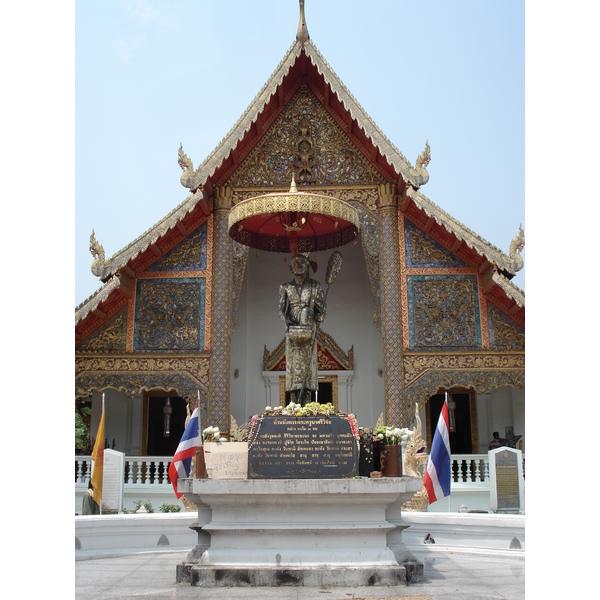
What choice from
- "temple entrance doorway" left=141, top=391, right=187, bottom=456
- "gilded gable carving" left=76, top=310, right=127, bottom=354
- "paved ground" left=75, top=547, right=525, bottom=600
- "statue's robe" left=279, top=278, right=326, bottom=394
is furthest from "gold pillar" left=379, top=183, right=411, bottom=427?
"statue's robe" left=279, top=278, right=326, bottom=394

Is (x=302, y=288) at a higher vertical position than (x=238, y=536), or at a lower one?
higher

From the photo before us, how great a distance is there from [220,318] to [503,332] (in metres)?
4.67

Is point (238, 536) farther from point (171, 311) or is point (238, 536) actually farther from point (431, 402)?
point (431, 402)

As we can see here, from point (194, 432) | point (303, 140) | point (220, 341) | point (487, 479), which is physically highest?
point (303, 140)

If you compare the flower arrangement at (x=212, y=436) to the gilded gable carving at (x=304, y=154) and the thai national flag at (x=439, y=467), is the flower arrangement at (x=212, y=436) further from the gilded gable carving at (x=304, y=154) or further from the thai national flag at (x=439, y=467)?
the gilded gable carving at (x=304, y=154)

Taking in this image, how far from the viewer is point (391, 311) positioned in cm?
1177

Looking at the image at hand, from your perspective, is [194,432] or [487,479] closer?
[194,432]

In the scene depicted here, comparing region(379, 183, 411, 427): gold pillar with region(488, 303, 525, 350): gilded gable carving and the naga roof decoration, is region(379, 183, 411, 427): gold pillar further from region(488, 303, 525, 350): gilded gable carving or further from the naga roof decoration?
region(488, 303, 525, 350): gilded gable carving

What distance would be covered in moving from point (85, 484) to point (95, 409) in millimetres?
2302

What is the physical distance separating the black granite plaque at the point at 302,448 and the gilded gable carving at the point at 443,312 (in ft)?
21.5

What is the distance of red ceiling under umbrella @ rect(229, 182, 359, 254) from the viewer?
6.86 metres

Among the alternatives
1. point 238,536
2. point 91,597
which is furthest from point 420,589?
point 91,597

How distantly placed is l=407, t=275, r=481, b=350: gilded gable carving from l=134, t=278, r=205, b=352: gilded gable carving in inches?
140

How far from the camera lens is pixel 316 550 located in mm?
A: 4910
